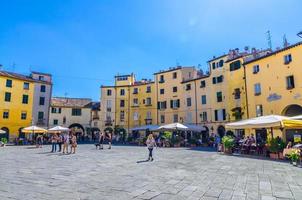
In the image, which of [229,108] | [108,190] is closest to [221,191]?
[108,190]

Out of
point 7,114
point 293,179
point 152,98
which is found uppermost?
point 152,98

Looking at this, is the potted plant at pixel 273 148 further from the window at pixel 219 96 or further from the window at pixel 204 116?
the window at pixel 204 116

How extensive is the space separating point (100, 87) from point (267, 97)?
109 feet

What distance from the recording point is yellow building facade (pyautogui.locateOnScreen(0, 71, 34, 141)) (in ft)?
125

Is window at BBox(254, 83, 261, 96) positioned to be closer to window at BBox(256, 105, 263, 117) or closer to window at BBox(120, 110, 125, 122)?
window at BBox(256, 105, 263, 117)

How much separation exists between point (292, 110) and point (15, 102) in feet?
131

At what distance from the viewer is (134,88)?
48031 mm

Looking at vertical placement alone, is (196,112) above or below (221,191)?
above

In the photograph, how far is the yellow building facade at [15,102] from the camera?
125ft

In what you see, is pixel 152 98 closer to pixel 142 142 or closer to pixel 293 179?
pixel 142 142

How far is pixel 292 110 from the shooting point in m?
23.3

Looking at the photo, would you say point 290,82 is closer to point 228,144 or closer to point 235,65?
point 235,65

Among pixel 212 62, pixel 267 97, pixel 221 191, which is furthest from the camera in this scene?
pixel 212 62

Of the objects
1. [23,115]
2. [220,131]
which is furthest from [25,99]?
[220,131]
